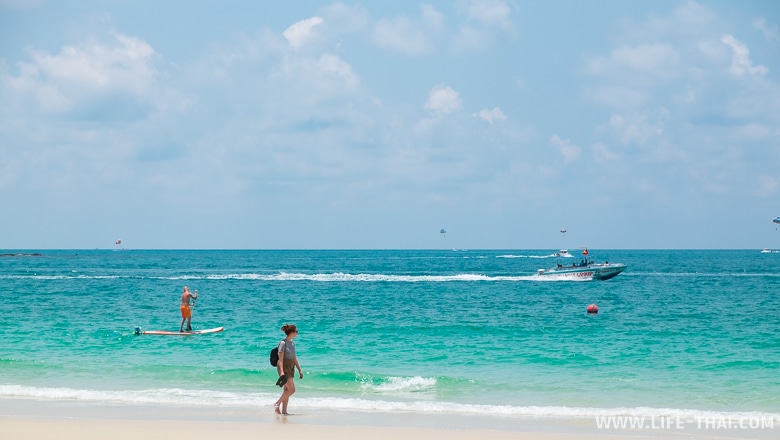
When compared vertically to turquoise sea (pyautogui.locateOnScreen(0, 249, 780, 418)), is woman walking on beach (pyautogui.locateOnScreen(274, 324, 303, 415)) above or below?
above

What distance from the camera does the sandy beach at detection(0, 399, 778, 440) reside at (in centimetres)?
1348

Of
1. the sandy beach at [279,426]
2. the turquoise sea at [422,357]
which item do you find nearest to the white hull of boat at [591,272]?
the turquoise sea at [422,357]

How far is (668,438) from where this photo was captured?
13672 millimetres

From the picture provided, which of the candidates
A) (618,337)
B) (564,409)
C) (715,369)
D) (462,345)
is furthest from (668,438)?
(618,337)

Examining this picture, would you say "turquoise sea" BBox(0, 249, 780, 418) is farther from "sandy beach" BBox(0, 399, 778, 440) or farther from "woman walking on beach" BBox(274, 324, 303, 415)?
"woman walking on beach" BBox(274, 324, 303, 415)

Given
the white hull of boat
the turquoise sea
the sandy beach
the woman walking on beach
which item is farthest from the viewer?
the white hull of boat

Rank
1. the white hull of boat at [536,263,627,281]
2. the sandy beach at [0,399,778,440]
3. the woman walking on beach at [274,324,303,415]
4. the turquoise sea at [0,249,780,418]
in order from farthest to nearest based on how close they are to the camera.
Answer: the white hull of boat at [536,263,627,281], the turquoise sea at [0,249,780,418], the woman walking on beach at [274,324,303,415], the sandy beach at [0,399,778,440]

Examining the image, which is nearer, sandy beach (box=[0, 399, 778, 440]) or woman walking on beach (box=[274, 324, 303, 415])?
sandy beach (box=[0, 399, 778, 440])

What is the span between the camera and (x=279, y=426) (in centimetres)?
1433

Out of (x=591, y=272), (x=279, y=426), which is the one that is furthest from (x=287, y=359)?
(x=591, y=272)

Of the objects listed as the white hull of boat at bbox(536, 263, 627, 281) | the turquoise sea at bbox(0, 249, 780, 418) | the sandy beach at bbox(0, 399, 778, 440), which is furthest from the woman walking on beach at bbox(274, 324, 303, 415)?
the white hull of boat at bbox(536, 263, 627, 281)

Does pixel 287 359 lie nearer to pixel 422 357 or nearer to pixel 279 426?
pixel 279 426

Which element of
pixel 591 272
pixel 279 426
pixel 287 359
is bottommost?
pixel 279 426

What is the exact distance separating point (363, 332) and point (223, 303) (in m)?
17.1
